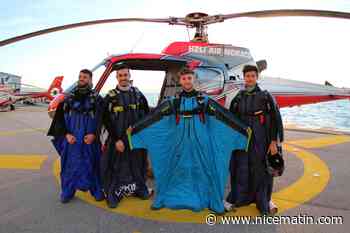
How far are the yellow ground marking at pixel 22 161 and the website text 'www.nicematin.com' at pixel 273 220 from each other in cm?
410

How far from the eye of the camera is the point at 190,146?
11.8 feet

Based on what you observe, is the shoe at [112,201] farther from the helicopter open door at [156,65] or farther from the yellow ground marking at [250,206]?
the helicopter open door at [156,65]

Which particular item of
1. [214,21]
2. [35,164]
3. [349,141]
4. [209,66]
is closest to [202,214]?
[209,66]

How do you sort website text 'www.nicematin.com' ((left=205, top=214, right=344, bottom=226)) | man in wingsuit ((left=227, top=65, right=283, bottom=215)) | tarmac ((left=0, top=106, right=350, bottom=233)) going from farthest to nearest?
man in wingsuit ((left=227, top=65, right=283, bottom=215))
website text 'www.nicematin.com' ((left=205, top=214, right=344, bottom=226))
tarmac ((left=0, top=106, right=350, bottom=233))

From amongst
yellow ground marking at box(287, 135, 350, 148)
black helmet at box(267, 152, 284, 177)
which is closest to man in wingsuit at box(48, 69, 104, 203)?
black helmet at box(267, 152, 284, 177)

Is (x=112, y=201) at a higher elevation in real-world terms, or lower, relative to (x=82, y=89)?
lower

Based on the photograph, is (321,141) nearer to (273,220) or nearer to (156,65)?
(156,65)

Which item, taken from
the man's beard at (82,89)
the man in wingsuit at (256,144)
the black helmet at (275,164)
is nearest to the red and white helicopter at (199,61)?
the man's beard at (82,89)

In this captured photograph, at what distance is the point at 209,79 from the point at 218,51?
70 cm

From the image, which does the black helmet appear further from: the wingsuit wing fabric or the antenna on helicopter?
the wingsuit wing fabric

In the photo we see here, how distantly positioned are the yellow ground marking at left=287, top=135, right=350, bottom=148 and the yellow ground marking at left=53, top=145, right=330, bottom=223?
3.06 meters

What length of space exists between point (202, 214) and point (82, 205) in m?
1.65

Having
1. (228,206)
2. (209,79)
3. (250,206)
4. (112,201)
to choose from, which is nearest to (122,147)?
(112,201)

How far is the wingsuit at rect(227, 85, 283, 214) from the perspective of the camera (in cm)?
346
